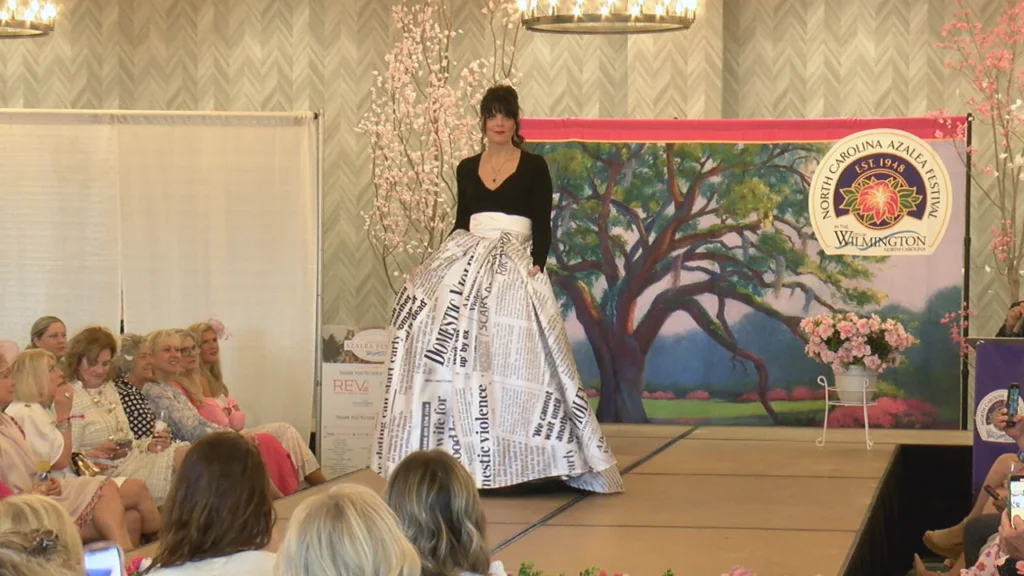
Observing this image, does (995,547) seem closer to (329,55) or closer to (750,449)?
(750,449)

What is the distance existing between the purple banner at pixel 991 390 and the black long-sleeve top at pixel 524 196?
5.81 feet

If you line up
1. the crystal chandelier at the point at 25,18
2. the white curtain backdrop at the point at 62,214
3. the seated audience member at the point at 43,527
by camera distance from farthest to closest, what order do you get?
1. the white curtain backdrop at the point at 62,214
2. the crystal chandelier at the point at 25,18
3. the seated audience member at the point at 43,527

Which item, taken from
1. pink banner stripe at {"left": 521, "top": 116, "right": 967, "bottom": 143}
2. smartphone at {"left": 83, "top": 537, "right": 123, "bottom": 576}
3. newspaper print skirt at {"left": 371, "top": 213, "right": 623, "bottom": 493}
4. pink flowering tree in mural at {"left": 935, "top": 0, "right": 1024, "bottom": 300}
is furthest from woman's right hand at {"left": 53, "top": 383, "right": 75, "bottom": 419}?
pink flowering tree in mural at {"left": 935, "top": 0, "right": 1024, "bottom": 300}

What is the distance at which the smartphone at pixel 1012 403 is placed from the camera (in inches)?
188

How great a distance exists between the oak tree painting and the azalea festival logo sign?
0.10 meters

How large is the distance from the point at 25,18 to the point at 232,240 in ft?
5.12

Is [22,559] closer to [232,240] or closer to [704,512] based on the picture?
[704,512]

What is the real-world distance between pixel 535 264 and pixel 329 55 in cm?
456

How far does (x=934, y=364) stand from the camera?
7684 millimetres

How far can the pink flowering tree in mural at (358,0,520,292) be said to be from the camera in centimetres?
866

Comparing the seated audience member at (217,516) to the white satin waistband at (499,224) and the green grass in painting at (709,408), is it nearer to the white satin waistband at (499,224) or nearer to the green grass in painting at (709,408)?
the white satin waistband at (499,224)

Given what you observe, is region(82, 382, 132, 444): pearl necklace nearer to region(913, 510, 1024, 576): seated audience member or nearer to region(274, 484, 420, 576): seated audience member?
region(913, 510, 1024, 576): seated audience member

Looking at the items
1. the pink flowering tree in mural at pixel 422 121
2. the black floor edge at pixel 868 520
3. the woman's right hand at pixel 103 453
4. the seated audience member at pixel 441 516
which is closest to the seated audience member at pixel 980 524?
the black floor edge at pixel 868 520

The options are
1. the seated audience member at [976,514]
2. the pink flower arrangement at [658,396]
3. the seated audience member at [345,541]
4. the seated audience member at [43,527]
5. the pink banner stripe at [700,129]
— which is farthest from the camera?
the pink flower arrangement at [658,396]
